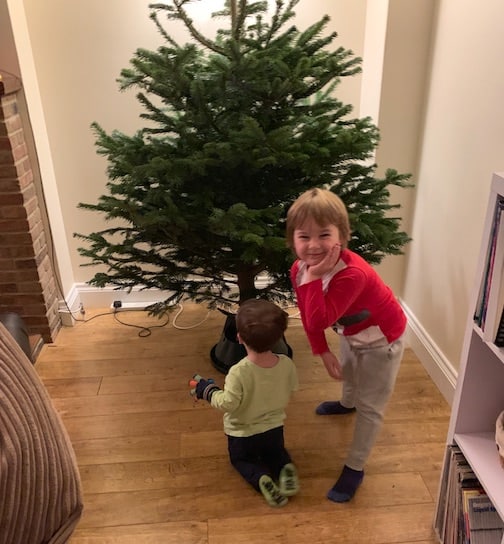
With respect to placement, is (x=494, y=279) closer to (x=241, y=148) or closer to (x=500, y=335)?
(x=500, y=335)

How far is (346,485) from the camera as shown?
5.57 ft

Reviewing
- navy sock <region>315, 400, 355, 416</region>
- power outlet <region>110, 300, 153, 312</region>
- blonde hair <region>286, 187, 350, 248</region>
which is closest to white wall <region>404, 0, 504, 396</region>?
navy sock <region>315, 400, 355, 416</region>

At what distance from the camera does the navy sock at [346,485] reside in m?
1.68

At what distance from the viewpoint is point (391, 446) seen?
192 cm

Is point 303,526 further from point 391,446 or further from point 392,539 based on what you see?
point 391,446

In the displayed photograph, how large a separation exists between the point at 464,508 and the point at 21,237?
80.0 inches

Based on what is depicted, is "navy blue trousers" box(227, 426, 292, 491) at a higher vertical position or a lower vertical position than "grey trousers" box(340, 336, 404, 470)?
lower

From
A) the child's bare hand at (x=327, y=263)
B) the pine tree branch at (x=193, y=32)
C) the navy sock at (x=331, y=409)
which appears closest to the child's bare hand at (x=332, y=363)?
the child's bare hand at (x=327, y=263)

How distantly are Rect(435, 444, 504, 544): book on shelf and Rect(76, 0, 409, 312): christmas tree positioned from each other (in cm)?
78

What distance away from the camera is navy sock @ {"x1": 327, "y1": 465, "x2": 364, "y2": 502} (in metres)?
1.68

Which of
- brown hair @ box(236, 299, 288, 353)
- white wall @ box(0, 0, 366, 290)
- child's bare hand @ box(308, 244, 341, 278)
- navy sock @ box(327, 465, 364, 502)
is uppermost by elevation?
white wall @ box(0, 0, 366, 290)

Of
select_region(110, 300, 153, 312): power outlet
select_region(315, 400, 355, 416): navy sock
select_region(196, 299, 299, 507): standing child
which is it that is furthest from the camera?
select_region(110, 300, 153, 312): power outlet

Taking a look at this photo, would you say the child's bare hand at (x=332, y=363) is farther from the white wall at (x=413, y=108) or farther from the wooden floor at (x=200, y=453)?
the white wall at (x=413, y=108)

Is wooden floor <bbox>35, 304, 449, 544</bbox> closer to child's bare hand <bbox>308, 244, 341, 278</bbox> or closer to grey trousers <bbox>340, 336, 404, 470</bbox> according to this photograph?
grey trousers <bbox>340, 336, 404, 470</bbox>
